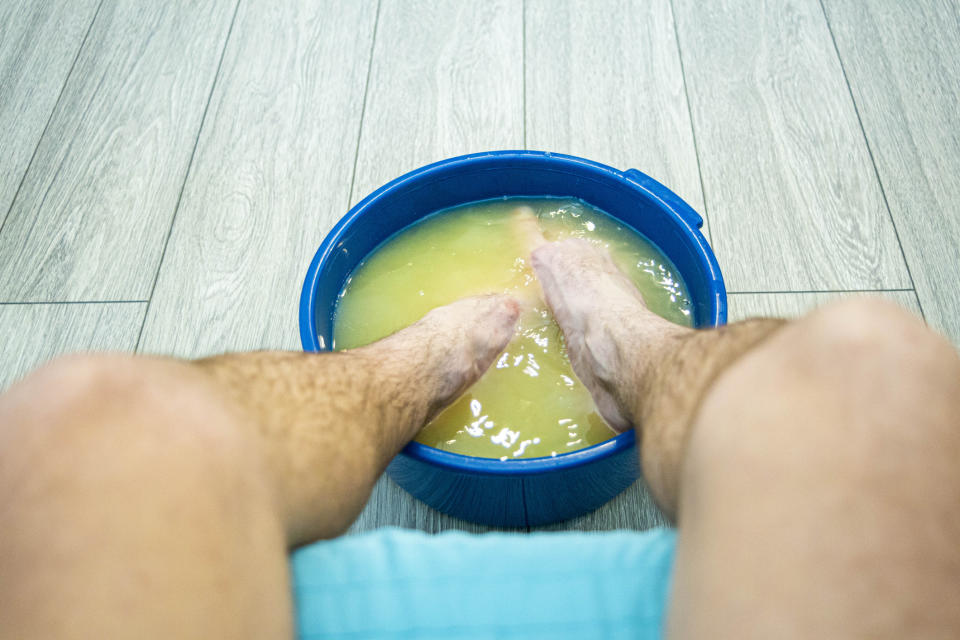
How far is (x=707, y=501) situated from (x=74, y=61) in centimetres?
128

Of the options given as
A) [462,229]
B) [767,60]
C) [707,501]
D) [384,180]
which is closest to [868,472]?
[707,501]

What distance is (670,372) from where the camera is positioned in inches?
22.8

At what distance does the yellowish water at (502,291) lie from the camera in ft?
2.54

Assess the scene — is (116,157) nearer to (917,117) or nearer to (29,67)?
(29,67)

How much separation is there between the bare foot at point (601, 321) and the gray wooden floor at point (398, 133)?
0.79 ft

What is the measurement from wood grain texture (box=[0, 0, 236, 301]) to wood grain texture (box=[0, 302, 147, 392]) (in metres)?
0.02

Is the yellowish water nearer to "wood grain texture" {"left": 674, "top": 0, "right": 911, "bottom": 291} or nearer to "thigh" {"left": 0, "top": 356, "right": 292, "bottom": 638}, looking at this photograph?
"wood grain texture" {"left": 674, "top": 0, "right": 911, "bottom": 291}

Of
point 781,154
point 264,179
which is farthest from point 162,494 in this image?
point 781,154

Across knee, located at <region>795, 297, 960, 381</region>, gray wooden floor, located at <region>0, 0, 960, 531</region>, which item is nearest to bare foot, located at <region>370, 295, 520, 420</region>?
gray wooden floor, located at <region>0, 0, 960, 531</region>

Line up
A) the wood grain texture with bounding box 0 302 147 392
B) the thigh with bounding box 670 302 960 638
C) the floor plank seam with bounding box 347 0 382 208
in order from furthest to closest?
the floor plank seam with bounding box 347 0 382 208, the wood grain texture with bounding box 0 302 147 392, the thigh with bounding box 670 302 960 638

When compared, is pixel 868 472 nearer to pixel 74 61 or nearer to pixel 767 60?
pixel 767 60

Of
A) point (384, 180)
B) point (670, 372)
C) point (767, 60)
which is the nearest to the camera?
point (670, 372)

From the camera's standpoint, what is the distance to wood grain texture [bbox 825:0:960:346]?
0.99 metres

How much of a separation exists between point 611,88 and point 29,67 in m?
0.97
